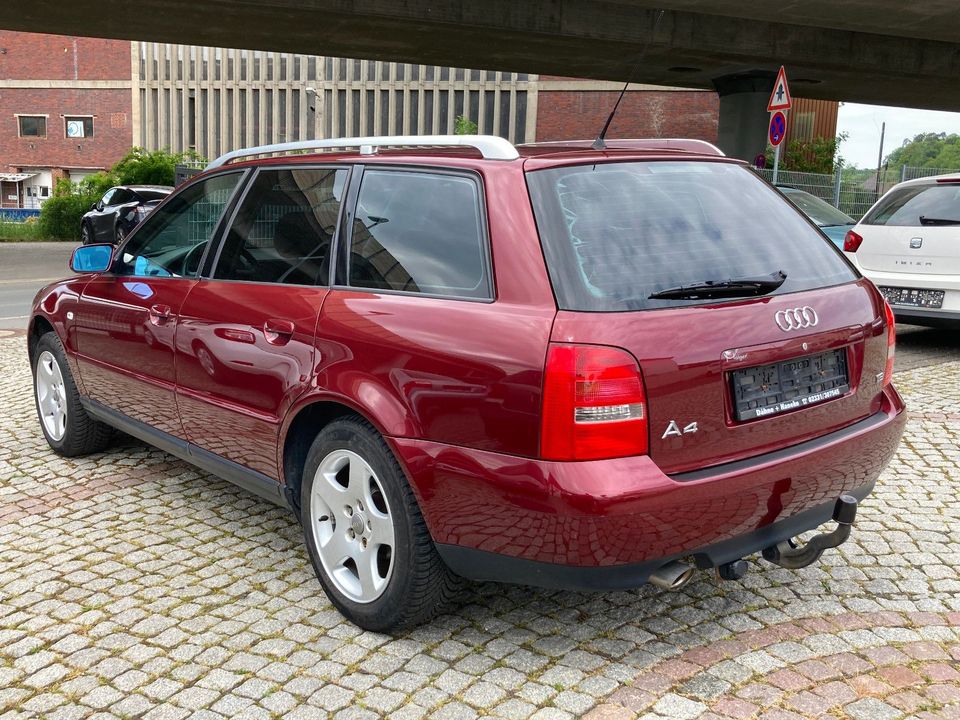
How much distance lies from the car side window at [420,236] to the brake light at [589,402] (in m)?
0.43

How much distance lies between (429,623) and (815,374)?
162 centimetres

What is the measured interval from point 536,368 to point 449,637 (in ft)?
3.79

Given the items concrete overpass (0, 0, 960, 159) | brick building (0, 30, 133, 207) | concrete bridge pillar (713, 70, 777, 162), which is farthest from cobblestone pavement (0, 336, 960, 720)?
brick building (0, 30, 133, 207)

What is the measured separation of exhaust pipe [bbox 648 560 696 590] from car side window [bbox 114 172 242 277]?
2.52 metres

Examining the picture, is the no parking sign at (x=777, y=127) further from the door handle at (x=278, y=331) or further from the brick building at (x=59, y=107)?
the brick building at (x=59, y=107)

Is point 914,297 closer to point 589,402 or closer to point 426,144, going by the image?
point 426,144

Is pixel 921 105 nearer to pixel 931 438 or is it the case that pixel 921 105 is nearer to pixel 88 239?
pixel 88 239

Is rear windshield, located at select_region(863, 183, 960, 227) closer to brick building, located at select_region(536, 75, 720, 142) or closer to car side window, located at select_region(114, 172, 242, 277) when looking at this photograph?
car side window, located at select_region(114, 172, 242, 277)

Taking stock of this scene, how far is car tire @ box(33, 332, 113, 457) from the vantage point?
17.7ft

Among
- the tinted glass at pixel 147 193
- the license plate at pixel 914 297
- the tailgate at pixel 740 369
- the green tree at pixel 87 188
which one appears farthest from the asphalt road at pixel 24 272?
the tailgate at pixel 740 369

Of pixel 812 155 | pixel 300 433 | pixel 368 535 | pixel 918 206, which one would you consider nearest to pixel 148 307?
pixel 300 433

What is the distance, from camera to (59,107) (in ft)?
198

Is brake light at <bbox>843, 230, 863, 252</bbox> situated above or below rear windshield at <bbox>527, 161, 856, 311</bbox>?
below

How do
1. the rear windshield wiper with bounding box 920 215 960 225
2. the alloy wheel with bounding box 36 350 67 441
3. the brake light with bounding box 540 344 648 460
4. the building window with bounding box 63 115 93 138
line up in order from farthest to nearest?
the building window with bounding box 63 115 93 138 → the rear windshield wiper with bounding box 920 215 960 225 → the alloy wheel with bounding box 36 350 67 441 → the brake light with bounding box 540 344 648 460
